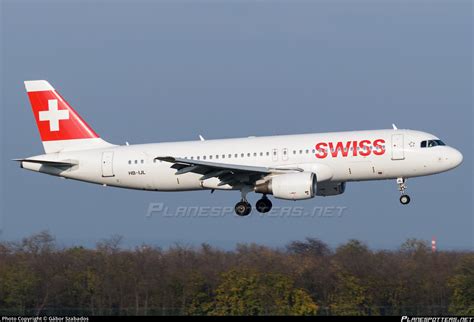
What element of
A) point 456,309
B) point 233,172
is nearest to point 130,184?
point 233,172

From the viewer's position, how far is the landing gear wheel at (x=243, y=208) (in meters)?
63.0

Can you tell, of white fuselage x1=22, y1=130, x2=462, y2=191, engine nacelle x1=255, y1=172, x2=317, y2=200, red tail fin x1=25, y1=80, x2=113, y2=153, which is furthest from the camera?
red tail fin x1=25, y1=80, x2=113, y2=153

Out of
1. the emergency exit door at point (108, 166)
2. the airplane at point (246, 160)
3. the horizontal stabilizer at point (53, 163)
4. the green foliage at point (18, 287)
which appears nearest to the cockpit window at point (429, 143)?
the airplane at point (246, 160)

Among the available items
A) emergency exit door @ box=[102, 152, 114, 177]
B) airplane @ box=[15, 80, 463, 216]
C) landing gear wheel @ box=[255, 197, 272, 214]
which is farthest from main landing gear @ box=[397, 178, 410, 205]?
emergency exit door @ box=[102, 152, 114, 177]

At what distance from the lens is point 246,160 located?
61969mm

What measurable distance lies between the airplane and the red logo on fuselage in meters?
0.05

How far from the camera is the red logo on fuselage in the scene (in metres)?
59.6

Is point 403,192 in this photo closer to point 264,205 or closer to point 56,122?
point 264,205

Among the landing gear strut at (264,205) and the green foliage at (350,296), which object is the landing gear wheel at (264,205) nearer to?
the landing gear strut at (264,205)

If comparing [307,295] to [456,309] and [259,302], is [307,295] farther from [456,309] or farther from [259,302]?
[456,309]

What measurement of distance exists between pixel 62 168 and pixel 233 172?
10404 millimetres

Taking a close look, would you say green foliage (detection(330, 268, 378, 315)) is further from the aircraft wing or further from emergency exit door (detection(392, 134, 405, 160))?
emergency exit door (detection(392, 134, 405, 160))

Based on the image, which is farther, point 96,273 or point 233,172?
point 96,273

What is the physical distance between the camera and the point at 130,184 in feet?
211
